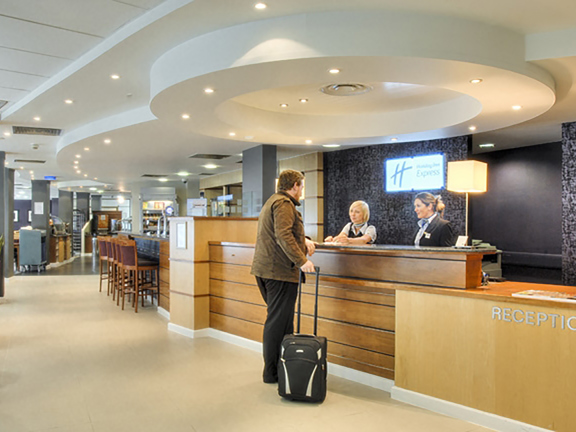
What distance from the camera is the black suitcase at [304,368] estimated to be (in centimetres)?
334

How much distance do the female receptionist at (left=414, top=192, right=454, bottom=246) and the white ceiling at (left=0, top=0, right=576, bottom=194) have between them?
110 cm

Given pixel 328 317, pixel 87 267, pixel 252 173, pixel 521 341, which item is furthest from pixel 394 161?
pixel 87 267

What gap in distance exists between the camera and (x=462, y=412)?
315 centimetres

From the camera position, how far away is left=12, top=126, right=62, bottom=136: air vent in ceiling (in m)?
7.61

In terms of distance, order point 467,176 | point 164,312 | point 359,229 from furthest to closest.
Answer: point 164,312, point 359,229, point 467,176

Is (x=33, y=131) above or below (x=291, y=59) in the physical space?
above

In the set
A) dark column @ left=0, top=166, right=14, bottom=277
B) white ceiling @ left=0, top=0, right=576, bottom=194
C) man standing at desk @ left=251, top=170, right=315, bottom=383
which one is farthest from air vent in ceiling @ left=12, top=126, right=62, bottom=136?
man standing at desk @ left=251, top=170, right=315, bottom=383

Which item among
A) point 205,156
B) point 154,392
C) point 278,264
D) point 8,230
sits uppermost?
point 205,156

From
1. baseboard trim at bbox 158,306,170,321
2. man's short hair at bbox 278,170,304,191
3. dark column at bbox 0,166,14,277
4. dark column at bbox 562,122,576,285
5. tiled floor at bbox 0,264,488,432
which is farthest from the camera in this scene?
dark column at bbox 0,166,14,277

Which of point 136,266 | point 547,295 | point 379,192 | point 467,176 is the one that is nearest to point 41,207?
point 136,266

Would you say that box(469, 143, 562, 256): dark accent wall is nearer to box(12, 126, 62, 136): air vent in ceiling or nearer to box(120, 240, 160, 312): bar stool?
box(120, 240, 160, 312): bar stool

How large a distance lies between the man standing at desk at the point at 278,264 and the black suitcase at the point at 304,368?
0.39 meters

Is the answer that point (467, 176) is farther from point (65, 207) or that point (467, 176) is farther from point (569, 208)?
point (65, 207)

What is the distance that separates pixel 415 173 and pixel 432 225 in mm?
3285
